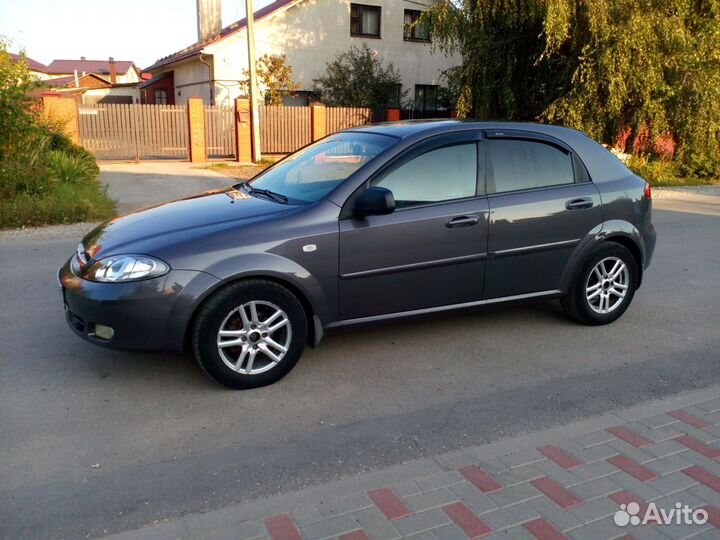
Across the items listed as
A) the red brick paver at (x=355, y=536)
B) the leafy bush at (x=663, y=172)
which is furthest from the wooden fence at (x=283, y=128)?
the red brick paver at (x=355, y=536)

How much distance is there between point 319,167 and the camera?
492cm

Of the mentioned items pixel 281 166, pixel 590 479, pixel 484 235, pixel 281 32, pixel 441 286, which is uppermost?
pixel 281 32

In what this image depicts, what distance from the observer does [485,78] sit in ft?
60.0

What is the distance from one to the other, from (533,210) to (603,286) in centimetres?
104

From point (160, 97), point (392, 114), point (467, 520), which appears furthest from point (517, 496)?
point (160, 97)

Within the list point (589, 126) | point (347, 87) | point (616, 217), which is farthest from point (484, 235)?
point (347, 87)

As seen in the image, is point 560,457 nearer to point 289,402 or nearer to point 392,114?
point 289,402

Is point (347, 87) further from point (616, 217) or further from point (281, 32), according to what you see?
point (616, 217)

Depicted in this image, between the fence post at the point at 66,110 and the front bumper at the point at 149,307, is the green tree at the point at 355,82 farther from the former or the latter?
the front bumper at the point at 149,307

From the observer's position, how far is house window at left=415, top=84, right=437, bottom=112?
29469mm

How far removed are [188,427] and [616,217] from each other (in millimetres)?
3774

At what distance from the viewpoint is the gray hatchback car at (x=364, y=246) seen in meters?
3.85

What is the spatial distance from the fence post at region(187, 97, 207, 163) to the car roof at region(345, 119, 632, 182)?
16.9 meters

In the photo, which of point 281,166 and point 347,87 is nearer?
point 281,166
